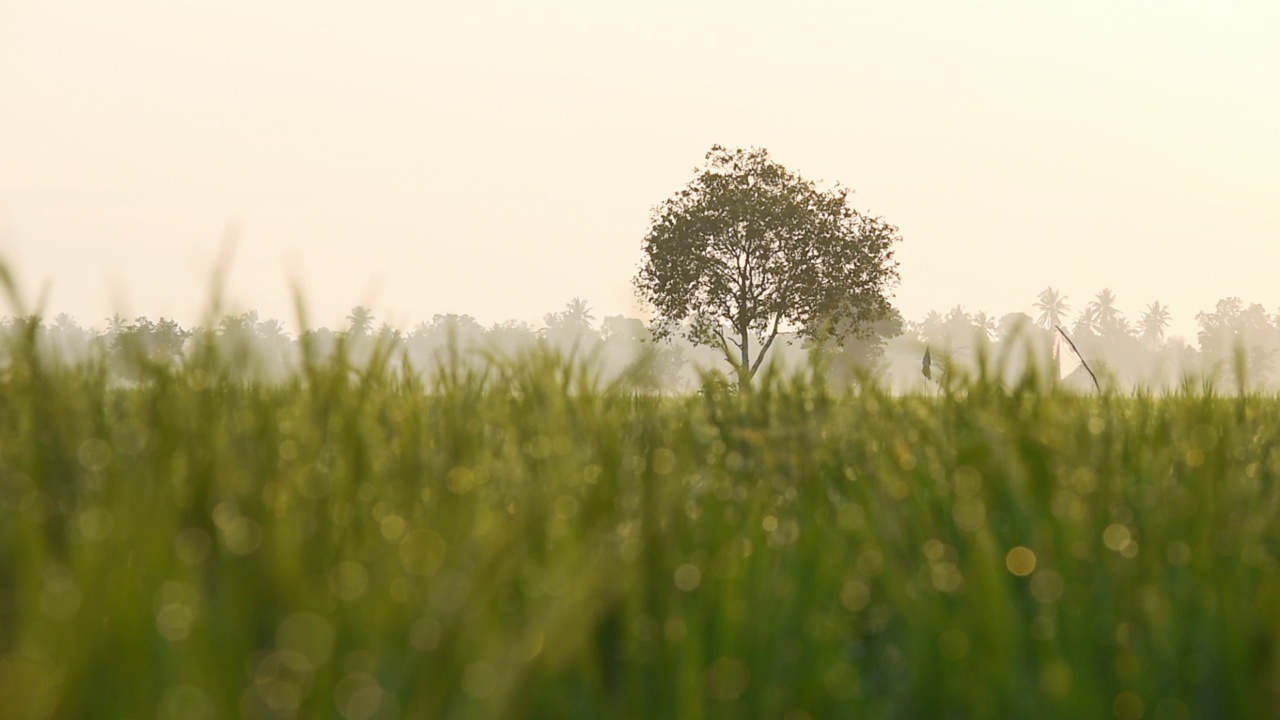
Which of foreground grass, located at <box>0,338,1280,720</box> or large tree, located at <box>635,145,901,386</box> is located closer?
foreground grass, located at <box>0,338,1280,720</box>

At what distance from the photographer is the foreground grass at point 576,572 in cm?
127

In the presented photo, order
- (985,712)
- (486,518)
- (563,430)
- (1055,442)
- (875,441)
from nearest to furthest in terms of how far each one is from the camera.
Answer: (985,712)
(486,518)
(1055,442)
(563,430)
(875,441)

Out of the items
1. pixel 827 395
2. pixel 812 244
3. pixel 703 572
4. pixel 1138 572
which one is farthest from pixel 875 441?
pixel 812 244

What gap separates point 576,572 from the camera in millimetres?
1597

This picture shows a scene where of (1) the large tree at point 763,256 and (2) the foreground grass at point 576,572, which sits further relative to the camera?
(1) the large tree at point 763,256

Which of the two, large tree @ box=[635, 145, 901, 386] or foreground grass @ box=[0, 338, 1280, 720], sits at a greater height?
large tree @ box=[635, 145, 901, 386]

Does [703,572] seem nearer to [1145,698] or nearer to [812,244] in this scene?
[1145,698]

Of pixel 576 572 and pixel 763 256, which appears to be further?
pixel 763 256

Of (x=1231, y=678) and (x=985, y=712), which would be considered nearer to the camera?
(x=985, y=712)

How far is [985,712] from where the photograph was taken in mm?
1532

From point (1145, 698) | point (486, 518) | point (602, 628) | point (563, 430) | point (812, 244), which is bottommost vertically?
point (1145, 698)

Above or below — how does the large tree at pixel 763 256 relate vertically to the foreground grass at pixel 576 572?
above

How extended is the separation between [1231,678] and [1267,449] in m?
2.57

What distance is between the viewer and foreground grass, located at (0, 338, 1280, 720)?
127cm
